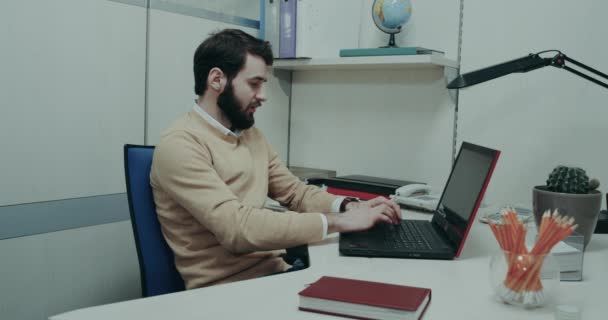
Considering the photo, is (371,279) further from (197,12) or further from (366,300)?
(197,12)

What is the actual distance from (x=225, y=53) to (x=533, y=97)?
3.73ft

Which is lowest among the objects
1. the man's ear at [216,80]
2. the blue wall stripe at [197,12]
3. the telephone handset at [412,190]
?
the telephone handset at [412,190]

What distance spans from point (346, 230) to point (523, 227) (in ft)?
1.61

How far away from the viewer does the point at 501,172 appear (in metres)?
2.03

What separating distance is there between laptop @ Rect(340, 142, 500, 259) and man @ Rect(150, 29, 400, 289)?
1.9 inches

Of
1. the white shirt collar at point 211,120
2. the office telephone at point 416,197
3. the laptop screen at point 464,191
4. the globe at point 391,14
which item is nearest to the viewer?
the laptop screen at point 464,191

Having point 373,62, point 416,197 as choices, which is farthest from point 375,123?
point 416,197

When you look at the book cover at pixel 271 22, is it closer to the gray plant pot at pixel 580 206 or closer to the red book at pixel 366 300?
the gray plant pot at pixel 580 206

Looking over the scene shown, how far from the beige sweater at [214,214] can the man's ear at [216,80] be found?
10 centimetres

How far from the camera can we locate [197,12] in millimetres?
2064

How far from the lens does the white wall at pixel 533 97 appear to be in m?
1.85

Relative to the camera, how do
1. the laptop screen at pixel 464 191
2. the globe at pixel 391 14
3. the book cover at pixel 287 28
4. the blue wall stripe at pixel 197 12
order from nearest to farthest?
the laptop screen at pixel 464 191 < the blue wall stripe at pixel 197 12 < the globe at pixel 391 14 < the book cover at pixel 287 28

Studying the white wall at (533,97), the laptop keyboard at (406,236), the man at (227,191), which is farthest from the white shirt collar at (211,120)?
the white wall at (533,97)

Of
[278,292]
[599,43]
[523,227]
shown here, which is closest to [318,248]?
[278,292]
